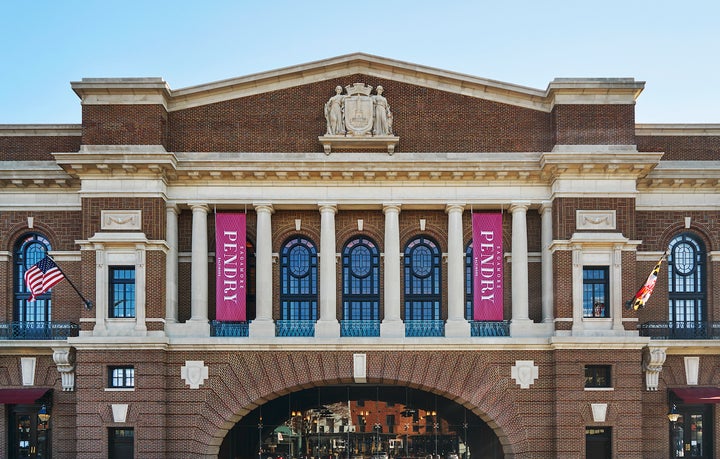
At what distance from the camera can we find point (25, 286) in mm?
40156

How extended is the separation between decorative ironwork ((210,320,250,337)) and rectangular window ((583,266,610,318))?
1272 cm

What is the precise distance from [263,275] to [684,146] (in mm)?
17292

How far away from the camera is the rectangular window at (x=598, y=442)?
3759 cm

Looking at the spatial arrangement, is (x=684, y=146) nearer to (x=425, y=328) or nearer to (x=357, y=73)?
(x=425, y=328)

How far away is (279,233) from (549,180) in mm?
10538

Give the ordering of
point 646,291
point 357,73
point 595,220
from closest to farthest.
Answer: point 646,291 < point 595,220 < point 357,73

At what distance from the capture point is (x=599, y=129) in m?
38.5

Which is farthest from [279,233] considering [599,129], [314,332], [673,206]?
[673,206]

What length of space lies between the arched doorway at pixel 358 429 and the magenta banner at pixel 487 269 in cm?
437

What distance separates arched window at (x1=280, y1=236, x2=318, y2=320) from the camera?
3988cm

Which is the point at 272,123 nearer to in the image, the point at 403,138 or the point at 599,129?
the point at 403,138

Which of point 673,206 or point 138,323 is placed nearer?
point 138,323

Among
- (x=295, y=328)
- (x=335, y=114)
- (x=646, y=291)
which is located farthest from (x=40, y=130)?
(x=646, y=291)

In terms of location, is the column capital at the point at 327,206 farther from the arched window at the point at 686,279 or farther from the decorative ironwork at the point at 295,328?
the arched window at the point at 686,279
